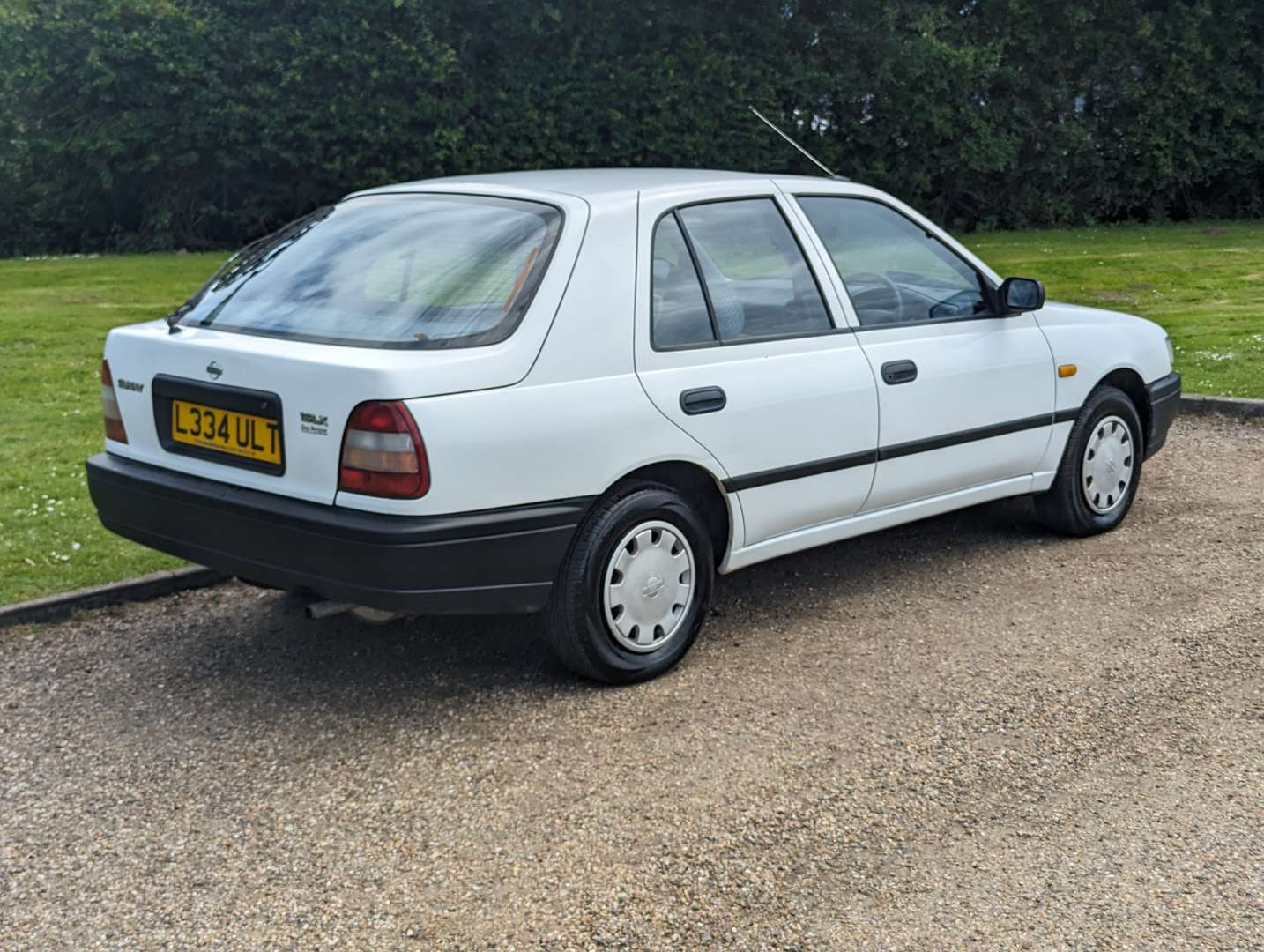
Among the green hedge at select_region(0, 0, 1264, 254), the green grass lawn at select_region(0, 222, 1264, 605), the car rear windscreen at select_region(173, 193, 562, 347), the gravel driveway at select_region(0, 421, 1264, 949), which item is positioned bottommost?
the gravel driveway at select_region(0, 421, 1264, 949)

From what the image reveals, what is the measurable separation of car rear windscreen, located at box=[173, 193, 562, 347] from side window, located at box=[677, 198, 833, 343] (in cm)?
62

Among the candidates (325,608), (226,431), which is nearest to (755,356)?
(325,608)

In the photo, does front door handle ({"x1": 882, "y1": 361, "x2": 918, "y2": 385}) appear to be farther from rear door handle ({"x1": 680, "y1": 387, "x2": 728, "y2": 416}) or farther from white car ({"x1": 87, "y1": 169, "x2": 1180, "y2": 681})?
rear door handle ({"x1": 680, "y1": 387, "x2": 728, "y2": 416})

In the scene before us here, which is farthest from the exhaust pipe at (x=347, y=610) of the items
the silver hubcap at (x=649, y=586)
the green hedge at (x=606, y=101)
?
the green hedge at (x=606, y=101)

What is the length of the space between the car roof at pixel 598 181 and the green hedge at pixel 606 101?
14601mm

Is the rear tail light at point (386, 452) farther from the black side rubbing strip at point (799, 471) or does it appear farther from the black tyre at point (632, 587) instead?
the black side rubbing strip at point (799, 471)

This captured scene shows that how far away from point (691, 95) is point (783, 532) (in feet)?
53.9

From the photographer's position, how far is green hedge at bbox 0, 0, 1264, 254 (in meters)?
19.4

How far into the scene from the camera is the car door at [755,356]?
16.1 feet

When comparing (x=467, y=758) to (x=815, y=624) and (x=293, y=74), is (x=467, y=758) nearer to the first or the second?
(x=815, y=624)

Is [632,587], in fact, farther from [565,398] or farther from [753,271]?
[753,271]

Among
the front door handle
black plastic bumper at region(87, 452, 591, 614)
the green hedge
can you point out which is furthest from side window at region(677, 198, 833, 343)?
the green hedge

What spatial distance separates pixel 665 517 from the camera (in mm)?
4836

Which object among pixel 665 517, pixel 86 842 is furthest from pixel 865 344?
pixel 86 842
